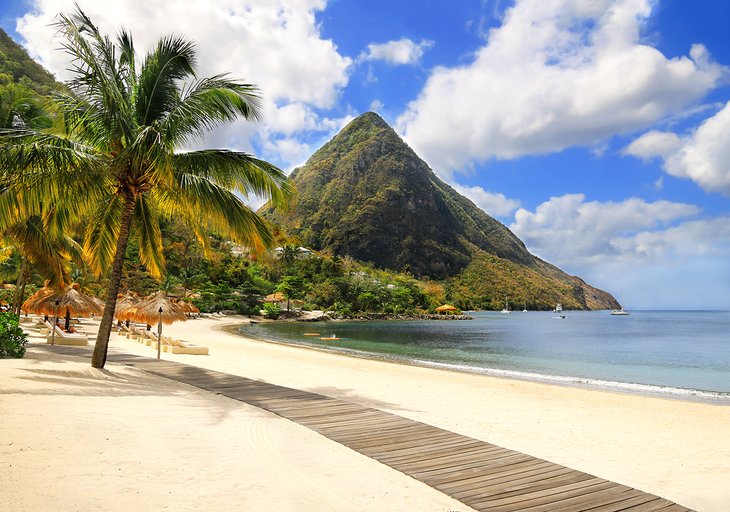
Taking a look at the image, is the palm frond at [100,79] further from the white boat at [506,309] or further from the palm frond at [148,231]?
the white boat at [506,309]

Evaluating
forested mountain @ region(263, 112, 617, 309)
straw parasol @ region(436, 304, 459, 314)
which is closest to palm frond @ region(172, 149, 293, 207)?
straw parasol @ region(436, 304, 459, 314)

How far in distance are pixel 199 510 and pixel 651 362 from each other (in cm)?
2503

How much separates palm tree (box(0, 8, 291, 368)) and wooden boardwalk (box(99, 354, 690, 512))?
12.3ft

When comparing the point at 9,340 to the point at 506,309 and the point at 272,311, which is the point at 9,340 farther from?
the point at 506,309

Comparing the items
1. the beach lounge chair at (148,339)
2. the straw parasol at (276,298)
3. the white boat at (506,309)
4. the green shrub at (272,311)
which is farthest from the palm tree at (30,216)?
the white boat at (506,309)

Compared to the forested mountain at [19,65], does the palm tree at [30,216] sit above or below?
below

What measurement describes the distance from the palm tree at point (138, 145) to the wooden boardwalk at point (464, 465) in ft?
12.3

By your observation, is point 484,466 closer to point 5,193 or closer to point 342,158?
point 5,193

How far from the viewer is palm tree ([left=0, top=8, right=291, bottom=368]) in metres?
8.14

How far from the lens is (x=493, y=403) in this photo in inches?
373

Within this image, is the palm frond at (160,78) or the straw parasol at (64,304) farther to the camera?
the straw parasol at (64,304)

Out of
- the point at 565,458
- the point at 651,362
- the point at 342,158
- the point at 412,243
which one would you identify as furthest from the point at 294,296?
the point at 342,158

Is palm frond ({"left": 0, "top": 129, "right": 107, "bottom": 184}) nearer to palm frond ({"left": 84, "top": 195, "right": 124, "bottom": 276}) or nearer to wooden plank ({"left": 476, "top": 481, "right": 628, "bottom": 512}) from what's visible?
palm frond ({"left": 84, "top": 195, "right": 124, "bottom": 276})

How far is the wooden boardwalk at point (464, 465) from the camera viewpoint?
380 centimetres
